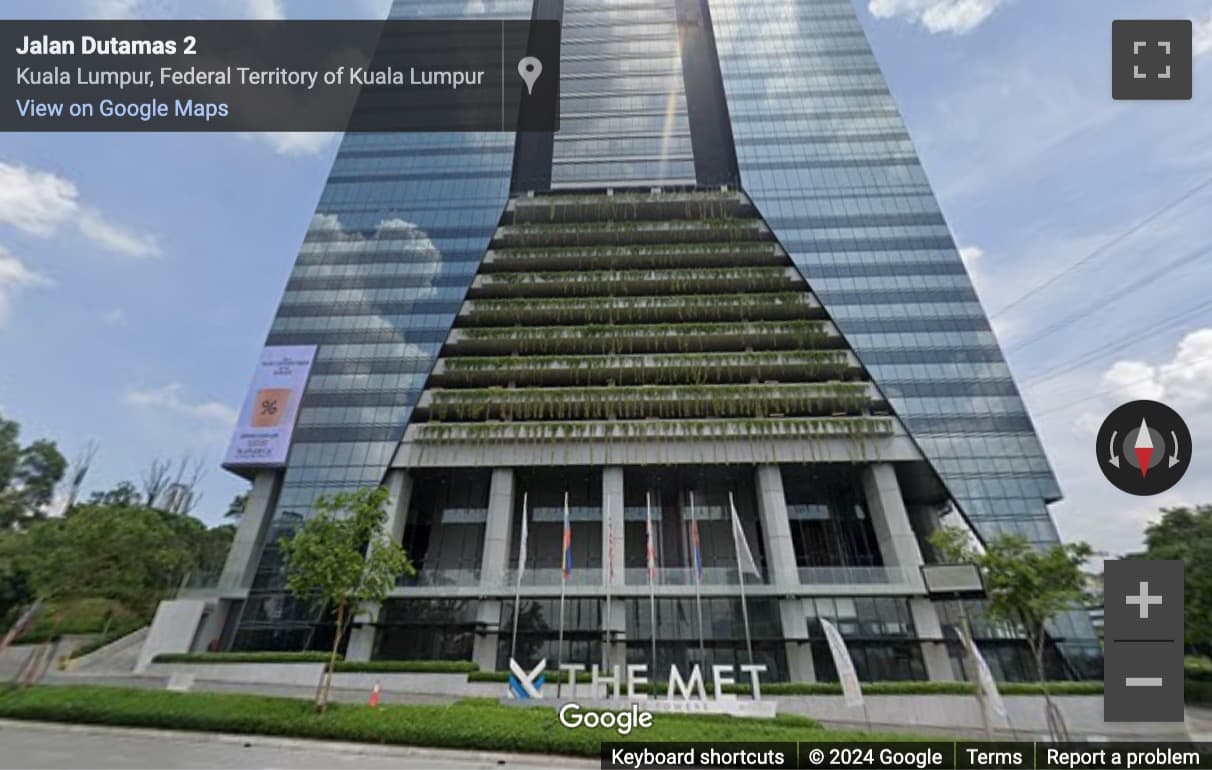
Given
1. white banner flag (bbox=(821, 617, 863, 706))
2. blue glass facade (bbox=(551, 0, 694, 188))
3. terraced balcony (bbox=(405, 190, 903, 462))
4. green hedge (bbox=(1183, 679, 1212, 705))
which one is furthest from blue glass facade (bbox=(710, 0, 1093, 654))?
white banner flag (bbox=(821, 617, 863, 706))

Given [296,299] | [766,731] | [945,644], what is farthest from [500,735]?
[296,299]

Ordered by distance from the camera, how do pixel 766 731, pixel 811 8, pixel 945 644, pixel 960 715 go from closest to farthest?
pixel 766 731, pixel 960 715, pixel 945 644, pixel 811 8

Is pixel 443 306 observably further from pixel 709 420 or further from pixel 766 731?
pixel 766 731

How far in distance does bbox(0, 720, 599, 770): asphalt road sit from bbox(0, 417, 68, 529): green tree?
3551 cm

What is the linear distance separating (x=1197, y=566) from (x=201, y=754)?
1615 inches

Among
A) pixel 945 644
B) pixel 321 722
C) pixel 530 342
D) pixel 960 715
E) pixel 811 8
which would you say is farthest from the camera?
pixel 811 8

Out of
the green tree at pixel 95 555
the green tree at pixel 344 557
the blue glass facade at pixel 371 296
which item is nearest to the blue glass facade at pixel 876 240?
the blue glass facade at pixel 371 296

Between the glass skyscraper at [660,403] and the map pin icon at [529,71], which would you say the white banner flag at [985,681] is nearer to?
the glass skyscraper at [660,403]

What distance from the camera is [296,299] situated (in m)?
39.7

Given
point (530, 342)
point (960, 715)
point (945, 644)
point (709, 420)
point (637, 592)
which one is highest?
point (530, 342)

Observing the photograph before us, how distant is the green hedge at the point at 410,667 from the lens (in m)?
24.7

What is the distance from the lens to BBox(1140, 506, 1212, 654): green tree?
23.1 metres

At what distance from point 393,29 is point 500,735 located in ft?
228

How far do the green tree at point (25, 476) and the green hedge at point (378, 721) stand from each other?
32.2 m
